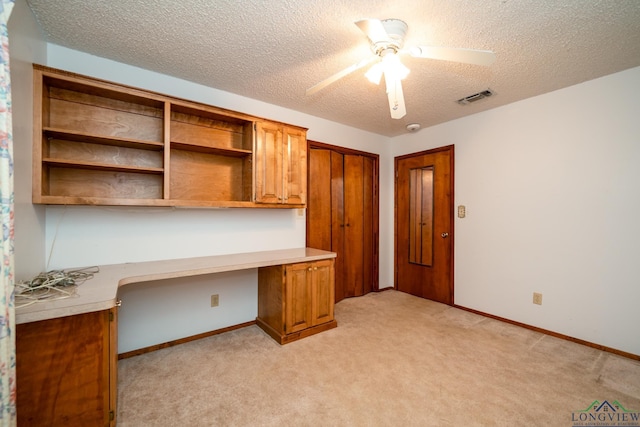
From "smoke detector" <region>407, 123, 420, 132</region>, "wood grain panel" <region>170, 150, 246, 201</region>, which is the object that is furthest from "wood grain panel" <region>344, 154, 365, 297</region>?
"wood grain panel" <region>170, 150, 246, 201</region>

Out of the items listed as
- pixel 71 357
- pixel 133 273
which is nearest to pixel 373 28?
pixel 133 273

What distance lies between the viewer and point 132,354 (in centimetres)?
229

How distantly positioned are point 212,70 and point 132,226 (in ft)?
4.98

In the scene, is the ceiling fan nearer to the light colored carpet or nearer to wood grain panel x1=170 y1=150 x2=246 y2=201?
wood grain panel x1=170 y1=150 x2=246 y2=201

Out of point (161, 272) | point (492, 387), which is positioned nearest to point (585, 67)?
point (492, 387)

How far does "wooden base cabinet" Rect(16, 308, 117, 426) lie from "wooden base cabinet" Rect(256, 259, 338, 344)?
1322mm

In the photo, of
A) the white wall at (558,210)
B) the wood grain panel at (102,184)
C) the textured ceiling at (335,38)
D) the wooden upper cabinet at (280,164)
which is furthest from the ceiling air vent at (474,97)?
the wood grain panel at (102,184)

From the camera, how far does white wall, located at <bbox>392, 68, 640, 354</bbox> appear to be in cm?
230

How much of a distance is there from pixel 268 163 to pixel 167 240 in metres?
1.17

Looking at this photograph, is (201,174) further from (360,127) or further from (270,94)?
(360,127)

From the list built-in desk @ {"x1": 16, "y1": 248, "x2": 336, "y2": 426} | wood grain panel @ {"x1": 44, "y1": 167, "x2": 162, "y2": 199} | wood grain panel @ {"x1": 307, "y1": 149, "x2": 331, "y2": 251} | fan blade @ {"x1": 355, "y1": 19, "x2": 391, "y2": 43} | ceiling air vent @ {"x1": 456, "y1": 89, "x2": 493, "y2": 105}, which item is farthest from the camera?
wood grain panel @ {"x1": 307, "y1": 149, "x2": 331, "y2": 251}

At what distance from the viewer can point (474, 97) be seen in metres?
2.82

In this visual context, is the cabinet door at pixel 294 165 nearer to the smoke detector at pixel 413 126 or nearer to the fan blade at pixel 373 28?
the fan blade at pixel 373 28

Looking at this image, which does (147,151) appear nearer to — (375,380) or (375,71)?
(375,71)
